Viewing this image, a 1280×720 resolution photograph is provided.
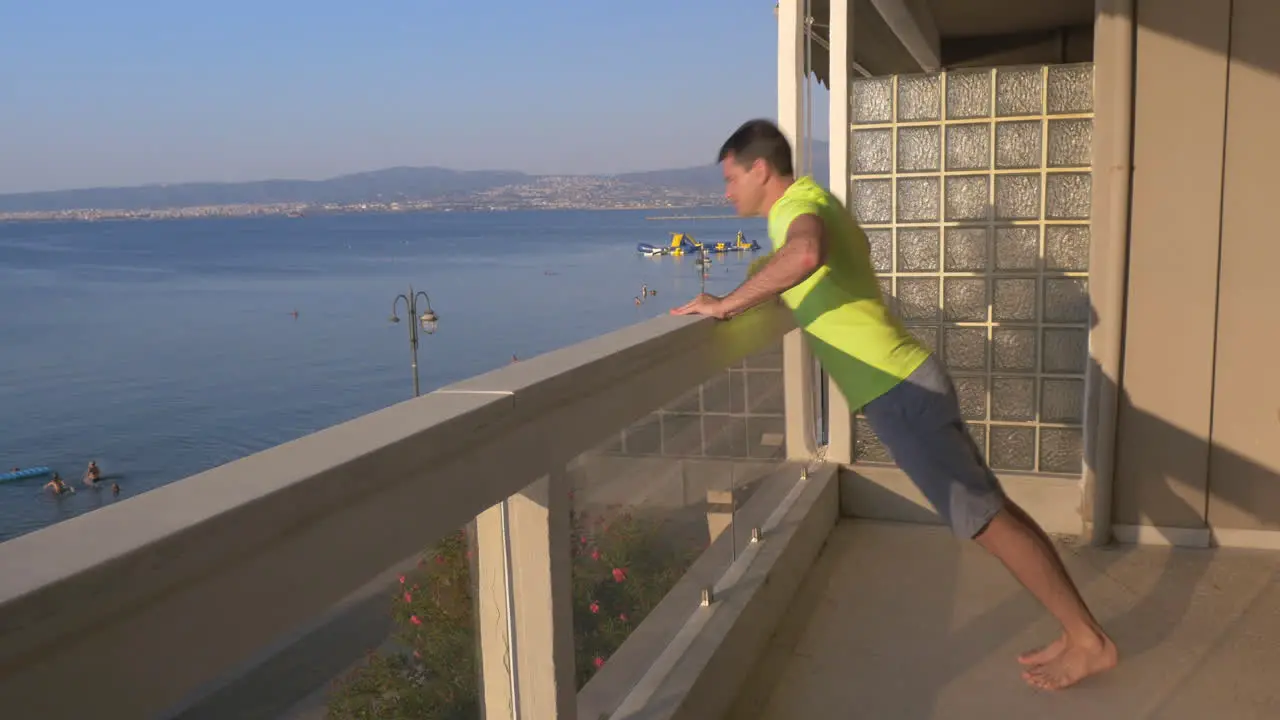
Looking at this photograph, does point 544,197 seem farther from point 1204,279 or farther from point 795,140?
point 1204,279

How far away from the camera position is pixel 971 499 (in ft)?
8.07

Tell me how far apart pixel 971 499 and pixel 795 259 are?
0.76m

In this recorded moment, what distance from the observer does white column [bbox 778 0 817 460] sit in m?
3.80

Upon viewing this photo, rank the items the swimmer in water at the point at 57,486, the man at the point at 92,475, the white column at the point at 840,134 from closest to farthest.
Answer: the white column at the point at 840,134
the man at the point at 92,475
the swimmer in water at the point at 57,486

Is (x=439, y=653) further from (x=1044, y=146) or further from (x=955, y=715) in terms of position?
(x=1044, y=146)

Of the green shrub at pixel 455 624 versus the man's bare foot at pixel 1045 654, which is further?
the man's bare foot at pixel 1045 654

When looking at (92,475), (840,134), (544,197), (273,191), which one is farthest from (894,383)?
(273,191)

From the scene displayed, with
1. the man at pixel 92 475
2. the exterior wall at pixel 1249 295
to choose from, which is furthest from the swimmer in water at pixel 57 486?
the exterior wall at pixel 1249 295

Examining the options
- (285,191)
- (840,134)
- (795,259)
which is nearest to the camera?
(795,259)

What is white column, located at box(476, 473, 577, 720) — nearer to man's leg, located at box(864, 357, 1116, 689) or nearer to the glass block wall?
man's leg, located at box(864, 357, 1116, 689)

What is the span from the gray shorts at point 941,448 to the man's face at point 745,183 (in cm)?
58

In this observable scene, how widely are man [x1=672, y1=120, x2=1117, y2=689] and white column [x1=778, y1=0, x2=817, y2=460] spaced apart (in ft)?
3.90

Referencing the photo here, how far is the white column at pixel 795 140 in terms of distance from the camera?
380 centimetres

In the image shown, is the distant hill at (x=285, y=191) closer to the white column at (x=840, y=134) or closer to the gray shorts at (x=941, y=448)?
the white column at (x=840, y=134)
